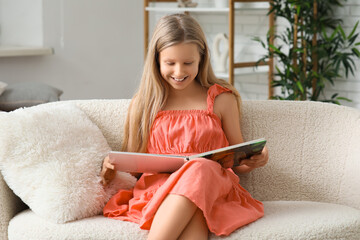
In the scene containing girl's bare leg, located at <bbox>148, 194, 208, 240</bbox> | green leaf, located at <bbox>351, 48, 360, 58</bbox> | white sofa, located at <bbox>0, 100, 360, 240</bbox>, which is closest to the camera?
girl's bare leg, located at <bbox>148, 194, 208, 240</bbox>

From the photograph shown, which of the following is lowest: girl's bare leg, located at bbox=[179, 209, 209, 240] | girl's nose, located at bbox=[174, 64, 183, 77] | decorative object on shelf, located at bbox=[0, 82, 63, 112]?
girl's bare leg, located at bbox=[179, 209, 209, 240]

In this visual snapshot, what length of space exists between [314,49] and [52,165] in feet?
6.48

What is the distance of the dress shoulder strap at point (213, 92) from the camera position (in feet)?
6.70

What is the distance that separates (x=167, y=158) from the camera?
5.65 ft

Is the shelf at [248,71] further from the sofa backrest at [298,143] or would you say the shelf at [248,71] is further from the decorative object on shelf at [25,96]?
the sofa backrest at [298,143]

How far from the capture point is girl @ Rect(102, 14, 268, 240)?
5.51 ft

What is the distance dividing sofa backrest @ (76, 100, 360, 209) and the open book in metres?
0.32

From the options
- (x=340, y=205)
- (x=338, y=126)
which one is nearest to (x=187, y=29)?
(x=338, y=126)

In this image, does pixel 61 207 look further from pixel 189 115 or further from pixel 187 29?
pixel 187 29

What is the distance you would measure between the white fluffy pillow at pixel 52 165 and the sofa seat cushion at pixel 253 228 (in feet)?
0.15

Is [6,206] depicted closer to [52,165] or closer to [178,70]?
[52,165]

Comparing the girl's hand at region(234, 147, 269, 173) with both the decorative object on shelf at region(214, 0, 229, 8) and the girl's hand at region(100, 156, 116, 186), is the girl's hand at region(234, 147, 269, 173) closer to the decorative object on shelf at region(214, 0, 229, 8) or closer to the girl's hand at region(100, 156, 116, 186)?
the girl's hand at region(100, 156, 116, 186)

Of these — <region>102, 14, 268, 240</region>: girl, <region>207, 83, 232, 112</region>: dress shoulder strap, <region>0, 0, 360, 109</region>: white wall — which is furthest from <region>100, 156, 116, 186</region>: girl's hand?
<region>0, 0, 360, 109</region>: white wall

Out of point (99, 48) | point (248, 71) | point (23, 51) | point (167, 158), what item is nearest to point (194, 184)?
point (167, 158)
